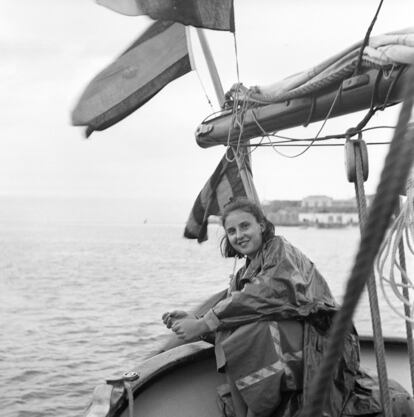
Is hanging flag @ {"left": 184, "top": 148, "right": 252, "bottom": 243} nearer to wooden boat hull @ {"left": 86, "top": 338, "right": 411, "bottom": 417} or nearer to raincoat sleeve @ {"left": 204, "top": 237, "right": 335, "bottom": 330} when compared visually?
A: wooden boat hull @ {"left": 86, "top": 338, "right": 411, "bottom": 417}

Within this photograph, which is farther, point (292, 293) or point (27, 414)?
point (27, 414)

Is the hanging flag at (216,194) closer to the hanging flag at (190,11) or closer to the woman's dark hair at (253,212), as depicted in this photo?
the hanging flag at (190,11)

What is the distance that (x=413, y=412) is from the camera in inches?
114

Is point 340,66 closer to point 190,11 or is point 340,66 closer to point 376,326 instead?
point 190,11

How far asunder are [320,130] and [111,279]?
2765 centimetres

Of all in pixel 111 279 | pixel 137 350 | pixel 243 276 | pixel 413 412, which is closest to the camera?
pixel 413 412

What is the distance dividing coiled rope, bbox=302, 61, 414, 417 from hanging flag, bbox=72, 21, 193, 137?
4.13 meters

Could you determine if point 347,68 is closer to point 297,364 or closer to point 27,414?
point 297,364

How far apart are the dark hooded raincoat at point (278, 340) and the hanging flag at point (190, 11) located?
1753 millimetres

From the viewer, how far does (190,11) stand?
370 cm

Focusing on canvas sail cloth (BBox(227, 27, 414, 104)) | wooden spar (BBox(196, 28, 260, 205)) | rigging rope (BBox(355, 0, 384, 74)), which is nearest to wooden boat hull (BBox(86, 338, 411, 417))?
wooden spar (BBox(196, 28, 260, 205))

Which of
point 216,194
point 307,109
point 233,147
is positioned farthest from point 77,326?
point 307,109

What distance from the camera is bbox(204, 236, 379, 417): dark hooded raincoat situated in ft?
9.14

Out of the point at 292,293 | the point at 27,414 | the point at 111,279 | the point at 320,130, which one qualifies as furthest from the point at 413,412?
the point at 111,279
